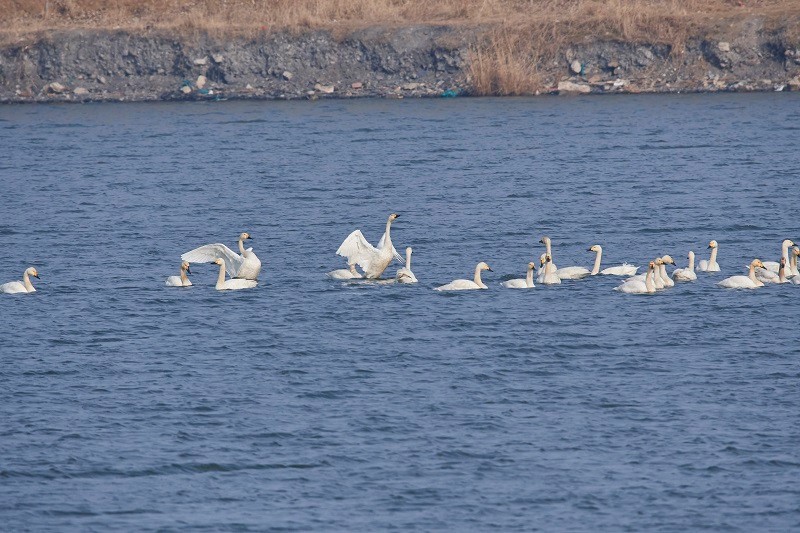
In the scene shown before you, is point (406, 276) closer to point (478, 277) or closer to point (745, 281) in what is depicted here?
point (478, 277)

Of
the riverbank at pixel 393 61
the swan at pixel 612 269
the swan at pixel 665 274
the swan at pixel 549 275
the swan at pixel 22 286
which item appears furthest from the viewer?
the riverbank at pixel 393 61

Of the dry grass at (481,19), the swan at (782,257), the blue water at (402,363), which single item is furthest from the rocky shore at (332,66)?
the swan at (782,257)

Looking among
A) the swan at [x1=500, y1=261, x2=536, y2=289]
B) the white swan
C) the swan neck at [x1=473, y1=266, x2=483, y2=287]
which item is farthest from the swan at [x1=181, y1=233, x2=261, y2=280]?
the white swan

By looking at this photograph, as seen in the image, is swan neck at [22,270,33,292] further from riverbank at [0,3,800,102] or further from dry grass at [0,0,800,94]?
riverbank at [0,3,800,102]

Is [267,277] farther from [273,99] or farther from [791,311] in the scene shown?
[273,99]

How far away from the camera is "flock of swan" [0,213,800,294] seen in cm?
2539

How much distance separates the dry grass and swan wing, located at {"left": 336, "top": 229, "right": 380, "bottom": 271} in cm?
3268

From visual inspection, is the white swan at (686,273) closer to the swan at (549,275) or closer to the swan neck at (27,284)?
the swan at (549,275)

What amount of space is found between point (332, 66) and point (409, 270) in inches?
1389

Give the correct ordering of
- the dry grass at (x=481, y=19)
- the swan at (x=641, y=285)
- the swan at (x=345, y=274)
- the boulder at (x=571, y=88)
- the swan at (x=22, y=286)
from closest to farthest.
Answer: the swan at (x=641, y=285), the swan at (x=22, y=286), the swan at (x=345, y=274), the dry grass at (x=481, y=19), the boulder at (x=571, y=88)

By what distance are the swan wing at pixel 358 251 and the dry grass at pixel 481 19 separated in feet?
107

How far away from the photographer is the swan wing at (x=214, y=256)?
26.2 m

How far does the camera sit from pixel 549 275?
1016 inches

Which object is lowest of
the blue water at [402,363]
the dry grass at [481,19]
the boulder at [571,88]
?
the blue water at [402,363]
